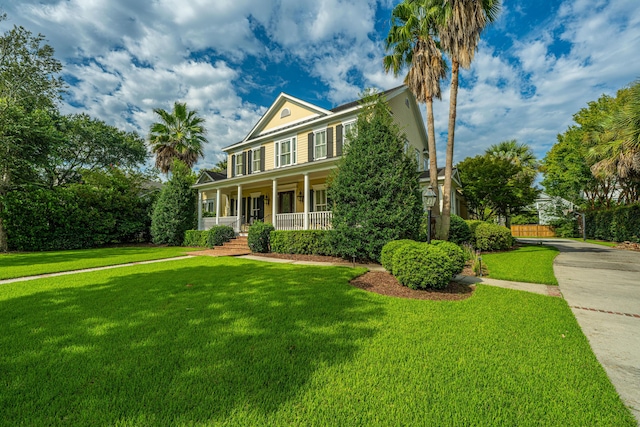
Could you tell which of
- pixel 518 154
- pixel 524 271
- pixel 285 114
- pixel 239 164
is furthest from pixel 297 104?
pixel 518 154

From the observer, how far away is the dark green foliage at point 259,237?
1221 centimetres

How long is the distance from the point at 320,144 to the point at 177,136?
1384 centimetres

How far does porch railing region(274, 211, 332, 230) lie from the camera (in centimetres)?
1165

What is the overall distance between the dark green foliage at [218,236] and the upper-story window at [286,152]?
4.92m

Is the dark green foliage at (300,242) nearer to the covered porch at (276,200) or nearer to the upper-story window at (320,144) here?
the covered porch at (276,200)

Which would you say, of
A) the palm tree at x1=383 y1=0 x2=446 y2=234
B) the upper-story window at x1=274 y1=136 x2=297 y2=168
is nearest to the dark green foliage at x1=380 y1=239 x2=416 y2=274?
the palm tree at x1=383 y1=0 x2=446 y2=234

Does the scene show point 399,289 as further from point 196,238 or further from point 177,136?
point 177,136

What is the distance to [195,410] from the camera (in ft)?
6.30

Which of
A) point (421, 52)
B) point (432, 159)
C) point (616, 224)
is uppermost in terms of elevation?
point (421, 52)

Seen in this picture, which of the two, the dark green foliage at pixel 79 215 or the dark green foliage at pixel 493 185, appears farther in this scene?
the dark green foliage at pixel 493 185

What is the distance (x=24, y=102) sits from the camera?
53.1ft

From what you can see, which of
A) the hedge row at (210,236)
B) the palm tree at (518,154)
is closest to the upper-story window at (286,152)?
the hedge row at (210,236)

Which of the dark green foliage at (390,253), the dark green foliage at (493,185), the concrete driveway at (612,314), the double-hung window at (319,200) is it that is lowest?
the concrete driveway at (612,314)

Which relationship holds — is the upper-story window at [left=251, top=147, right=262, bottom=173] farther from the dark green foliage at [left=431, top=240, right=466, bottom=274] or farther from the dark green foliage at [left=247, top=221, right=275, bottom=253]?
the dark green foliage at [left=431, top=240, right=466, bottom=274]
